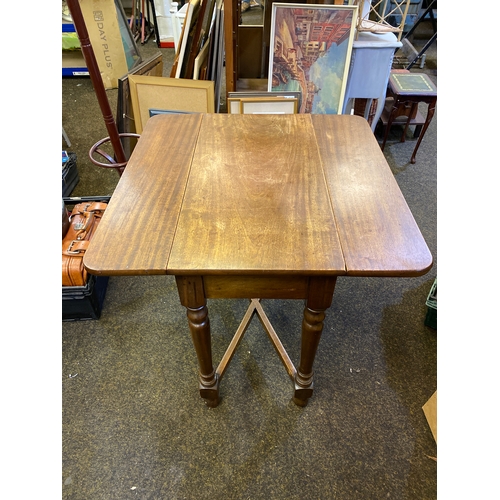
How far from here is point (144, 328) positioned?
1.56m

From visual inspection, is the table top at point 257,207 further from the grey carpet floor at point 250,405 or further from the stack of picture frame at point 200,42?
the stack of picture frame at point 200,42

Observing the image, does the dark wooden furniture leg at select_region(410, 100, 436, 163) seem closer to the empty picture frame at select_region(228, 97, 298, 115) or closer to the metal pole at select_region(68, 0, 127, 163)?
the empty picture frame at select_region(228, 97, 298, 115)

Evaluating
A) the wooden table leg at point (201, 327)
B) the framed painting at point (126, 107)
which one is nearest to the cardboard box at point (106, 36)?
the framed painting at point (126, 107)

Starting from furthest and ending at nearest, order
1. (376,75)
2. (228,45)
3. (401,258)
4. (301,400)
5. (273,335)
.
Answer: (376,75), (228,45), (273,335), (301,400), (401,258)

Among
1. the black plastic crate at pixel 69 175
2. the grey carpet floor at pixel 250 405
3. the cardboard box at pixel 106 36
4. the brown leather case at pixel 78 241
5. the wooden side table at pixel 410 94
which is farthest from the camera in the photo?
the cardboard box at pixel 106 36

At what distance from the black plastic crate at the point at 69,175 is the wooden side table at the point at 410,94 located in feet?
6.78

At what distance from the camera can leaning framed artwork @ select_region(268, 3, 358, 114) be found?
6.23ft

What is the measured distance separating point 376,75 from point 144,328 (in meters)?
1.93

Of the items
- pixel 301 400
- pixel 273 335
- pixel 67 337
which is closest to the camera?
pixel 301 400

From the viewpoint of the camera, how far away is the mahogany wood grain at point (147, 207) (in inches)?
31.3

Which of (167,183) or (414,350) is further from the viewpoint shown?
(414,350)

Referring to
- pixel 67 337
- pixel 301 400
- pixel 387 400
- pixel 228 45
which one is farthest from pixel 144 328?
pixel 228 45

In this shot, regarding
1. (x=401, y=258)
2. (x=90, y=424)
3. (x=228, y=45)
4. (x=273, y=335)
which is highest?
(x=228, y=45)

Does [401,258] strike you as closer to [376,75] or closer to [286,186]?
[286,186]
